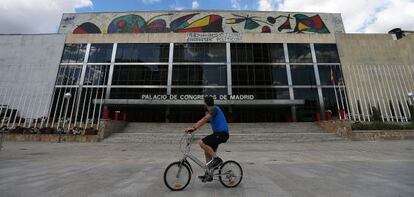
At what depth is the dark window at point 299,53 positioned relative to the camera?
36.4 metres

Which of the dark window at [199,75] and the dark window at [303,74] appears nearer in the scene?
the dark window at [303,74]

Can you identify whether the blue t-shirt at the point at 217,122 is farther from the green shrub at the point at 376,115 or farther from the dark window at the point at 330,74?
the dark window at the point at 330,74

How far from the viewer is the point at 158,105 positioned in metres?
33.4

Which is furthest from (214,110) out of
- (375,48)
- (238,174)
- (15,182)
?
(375,48)

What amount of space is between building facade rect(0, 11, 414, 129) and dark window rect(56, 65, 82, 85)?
0.15 metres

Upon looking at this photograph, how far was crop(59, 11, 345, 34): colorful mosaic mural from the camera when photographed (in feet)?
135

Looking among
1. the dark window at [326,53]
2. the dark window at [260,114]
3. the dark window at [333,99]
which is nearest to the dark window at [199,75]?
the dark window at [260,114]

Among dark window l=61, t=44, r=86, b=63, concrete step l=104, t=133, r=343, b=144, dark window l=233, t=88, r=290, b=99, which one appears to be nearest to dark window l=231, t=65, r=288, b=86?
dark window l=233, t=88, r=290, b=99

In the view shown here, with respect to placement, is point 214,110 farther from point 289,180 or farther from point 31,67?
point 31,67

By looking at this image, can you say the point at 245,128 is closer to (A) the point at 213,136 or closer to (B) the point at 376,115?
(B) the point at 376,115

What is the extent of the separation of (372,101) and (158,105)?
1261 inches

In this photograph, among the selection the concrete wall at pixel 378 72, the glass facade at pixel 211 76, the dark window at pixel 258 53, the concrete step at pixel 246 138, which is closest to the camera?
the concrete step at pixel 246 138

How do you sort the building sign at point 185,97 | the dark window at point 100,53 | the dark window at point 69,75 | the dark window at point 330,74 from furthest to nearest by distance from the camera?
the dark window at point 100,53, the dark window at point 69,75, the dark window at point 330,74, the building sign at point 185,97

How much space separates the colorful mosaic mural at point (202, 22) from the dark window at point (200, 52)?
451cm
